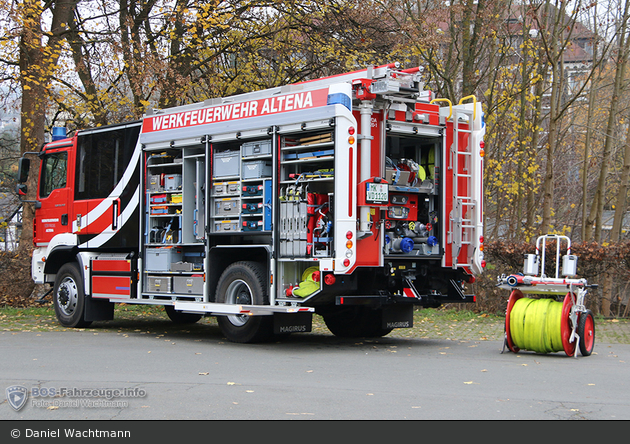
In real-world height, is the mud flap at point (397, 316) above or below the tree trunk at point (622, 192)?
below

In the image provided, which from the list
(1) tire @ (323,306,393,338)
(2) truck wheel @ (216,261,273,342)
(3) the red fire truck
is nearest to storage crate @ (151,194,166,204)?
(3) the red fire truck

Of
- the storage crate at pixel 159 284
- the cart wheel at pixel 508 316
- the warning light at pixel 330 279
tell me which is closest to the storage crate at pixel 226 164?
the storage crate at pixel 159 284

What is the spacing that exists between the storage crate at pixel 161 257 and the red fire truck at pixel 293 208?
0.10 ft

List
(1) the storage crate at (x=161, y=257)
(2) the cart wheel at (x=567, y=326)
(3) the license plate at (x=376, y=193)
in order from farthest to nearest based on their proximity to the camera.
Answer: (1) the storage crate at (x=161, y=257), (3) the license plate at (x=376, y=193), (2) the cart wheel at (x=567, y=326)

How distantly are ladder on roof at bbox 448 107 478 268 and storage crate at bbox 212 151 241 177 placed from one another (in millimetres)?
3186

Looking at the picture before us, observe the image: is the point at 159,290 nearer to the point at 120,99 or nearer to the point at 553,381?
the point at 553,381

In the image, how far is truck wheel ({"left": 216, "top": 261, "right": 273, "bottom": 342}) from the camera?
36.3ft

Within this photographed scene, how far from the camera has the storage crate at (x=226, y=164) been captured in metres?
11.5

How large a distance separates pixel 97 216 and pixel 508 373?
7971 mm

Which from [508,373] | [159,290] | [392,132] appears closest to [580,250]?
[392,132]

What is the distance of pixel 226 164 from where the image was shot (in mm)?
11633

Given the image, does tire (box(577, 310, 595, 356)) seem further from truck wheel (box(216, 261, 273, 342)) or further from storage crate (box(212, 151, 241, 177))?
storage crate (box(212, 151, 241, 177))

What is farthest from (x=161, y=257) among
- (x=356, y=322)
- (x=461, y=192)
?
(x=461, y=192)

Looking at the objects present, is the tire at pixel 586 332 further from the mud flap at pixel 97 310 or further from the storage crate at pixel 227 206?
the mud flap at pixel 97 310
